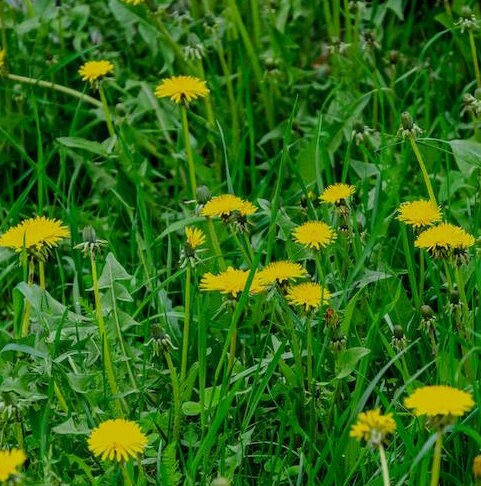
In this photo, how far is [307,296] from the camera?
2004mm

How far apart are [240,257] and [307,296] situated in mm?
566

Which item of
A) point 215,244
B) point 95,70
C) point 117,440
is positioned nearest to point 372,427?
point 117,440

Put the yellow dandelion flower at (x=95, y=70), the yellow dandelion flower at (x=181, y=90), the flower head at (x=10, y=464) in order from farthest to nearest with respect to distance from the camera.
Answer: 1. the yellow dandelion flower at (x=95, y=70)
2. the yellow dandelion flower at (x=181, y=90)
3. the flower head at (x=10, y=464)

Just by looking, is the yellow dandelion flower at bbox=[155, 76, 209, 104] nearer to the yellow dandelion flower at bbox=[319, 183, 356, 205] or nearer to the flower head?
the yellow dandelion flower at bbox=[319, 183, 356, 205]

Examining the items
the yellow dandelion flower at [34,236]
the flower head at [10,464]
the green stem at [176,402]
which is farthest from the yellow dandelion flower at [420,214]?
the flower head at [10,464]

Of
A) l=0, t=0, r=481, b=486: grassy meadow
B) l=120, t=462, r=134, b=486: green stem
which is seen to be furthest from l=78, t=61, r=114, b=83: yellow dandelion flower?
l=120, t=462, r=134, b=486: green stem

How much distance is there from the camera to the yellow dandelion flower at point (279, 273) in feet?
6.59

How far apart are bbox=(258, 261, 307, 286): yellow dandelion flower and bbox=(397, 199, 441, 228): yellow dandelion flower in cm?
22

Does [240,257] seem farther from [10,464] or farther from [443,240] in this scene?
[10,464]

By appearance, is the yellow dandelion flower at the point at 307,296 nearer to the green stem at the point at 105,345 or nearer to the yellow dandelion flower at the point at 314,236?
the yellow dandelion flower at the point at 314,236

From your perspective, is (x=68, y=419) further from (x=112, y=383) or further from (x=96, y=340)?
(x=96, y=340)

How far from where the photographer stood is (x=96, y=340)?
2150 mm

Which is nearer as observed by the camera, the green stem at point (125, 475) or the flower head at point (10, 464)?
the flower head at point (10, 464)

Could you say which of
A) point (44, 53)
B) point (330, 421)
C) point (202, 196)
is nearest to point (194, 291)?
point (202, 196)
